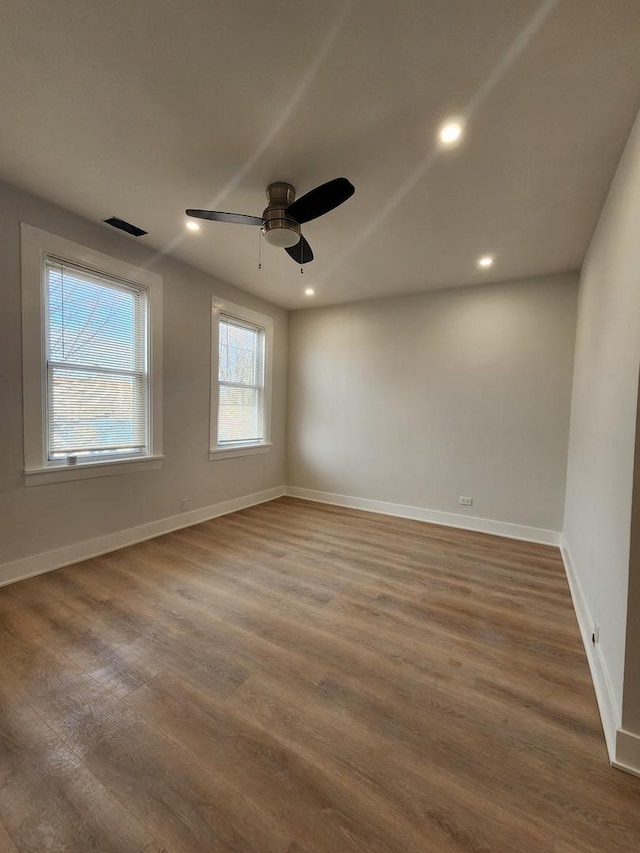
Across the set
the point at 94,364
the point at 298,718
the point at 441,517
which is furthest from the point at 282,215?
the point at 441,517

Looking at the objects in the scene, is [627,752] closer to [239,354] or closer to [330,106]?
[330,106]

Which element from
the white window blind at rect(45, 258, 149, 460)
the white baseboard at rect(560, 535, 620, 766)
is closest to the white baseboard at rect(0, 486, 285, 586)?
the white window blind at rect(45, 258, 149, 460)

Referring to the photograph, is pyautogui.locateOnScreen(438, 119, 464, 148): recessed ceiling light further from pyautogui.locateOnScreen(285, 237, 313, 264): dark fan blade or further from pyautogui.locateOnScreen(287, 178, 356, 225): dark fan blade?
pyautogui.locateOnScreen(285, 237, 313, 264): dark fan blade

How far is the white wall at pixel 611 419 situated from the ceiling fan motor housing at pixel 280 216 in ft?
5.93

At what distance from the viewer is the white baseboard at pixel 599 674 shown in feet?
4.64

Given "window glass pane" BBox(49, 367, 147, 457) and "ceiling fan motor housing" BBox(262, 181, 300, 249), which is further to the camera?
"window glass pane" BBox(49, 367, 147, 457)

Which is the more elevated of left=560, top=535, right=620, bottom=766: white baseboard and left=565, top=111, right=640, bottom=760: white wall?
left=565, top=111, right=640, bottom=760: white wall

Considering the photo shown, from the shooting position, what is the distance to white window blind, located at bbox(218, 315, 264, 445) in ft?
14.4

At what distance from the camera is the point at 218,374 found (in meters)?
4.26

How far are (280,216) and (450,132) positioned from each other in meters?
1.06

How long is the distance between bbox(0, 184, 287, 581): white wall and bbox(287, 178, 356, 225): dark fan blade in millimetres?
1993

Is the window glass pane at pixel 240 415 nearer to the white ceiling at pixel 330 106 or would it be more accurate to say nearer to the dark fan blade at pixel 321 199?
the white ceiling at pixel 330 106

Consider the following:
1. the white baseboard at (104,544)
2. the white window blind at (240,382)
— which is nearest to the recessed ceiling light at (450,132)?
the white window blind at (240,382)

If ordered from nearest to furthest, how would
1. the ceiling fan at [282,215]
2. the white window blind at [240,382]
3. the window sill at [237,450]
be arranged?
the ceiling fan at [282,215] → the window sill at [237,450] → the white window blind at [240,382]
